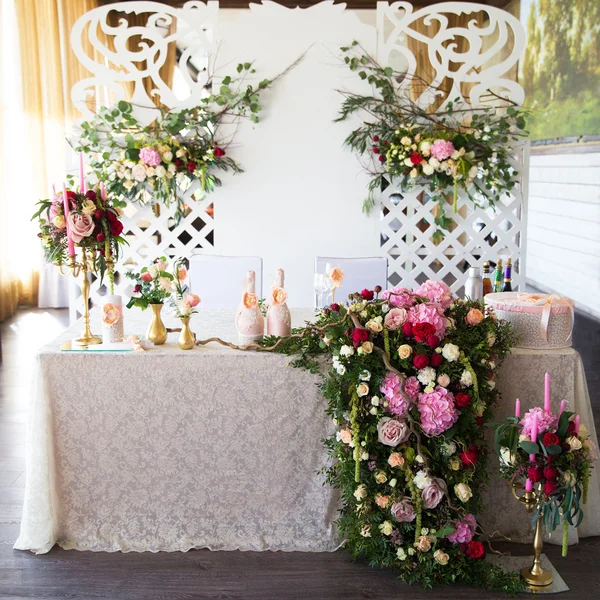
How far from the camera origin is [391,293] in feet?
8.84

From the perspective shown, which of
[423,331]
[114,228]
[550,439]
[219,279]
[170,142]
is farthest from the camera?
[170,142]

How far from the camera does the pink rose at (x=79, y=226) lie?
277cm

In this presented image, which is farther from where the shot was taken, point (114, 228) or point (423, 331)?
point (114, 228)

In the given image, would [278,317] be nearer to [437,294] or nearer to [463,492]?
[437,294]

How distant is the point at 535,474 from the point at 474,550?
38cm

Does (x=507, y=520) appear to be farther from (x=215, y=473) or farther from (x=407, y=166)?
(x=407, y=166)

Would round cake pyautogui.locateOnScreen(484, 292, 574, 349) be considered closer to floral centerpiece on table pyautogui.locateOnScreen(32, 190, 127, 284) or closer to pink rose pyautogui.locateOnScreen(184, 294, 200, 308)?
pink rose pyautogui.locateOnScreen(184, 294, 200, 308)

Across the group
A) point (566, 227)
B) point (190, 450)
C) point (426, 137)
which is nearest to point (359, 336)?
point (190, 450)

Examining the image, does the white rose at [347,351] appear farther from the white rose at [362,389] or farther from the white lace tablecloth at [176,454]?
the white lace tablecloth at [176,454]

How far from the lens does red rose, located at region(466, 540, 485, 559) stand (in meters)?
2.64

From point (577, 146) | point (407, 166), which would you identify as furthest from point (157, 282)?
point (577, 146)

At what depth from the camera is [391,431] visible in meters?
2.55

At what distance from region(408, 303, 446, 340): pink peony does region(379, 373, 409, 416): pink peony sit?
0.19 metres

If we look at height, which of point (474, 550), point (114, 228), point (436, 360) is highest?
point (114, 228)
